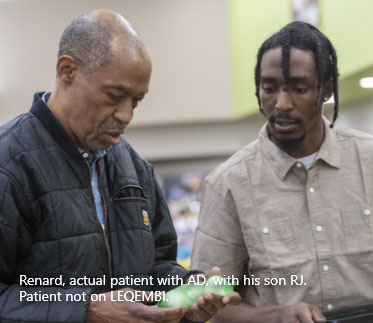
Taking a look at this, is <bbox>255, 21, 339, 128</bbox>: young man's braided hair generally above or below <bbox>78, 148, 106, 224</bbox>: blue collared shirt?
above

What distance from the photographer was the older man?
4.50 feet

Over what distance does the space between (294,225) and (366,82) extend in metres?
3.47

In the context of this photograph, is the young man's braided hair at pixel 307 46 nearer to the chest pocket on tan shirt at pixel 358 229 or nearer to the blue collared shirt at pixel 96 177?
the chest pocket on tan shirt at pixel 358 229

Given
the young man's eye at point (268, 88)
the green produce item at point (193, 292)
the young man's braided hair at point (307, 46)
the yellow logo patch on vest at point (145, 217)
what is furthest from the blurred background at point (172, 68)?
the green produce item at point (193, 292)

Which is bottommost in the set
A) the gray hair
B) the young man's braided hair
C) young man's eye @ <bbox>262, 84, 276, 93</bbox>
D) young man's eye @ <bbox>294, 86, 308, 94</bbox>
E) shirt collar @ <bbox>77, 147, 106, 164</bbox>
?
shirt collar @ <bbox>77, 147, 106, 164</bbox>

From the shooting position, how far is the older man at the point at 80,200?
4.50 ft

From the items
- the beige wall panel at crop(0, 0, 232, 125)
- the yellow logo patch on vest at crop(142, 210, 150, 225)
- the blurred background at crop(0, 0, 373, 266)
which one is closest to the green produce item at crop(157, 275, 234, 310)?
the yellow logo patch on vest at crop(142, 210, 150, 225)

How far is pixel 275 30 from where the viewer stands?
6332 mm

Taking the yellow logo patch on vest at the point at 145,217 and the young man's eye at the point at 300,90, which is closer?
the yellow logo patch on vest at the point at 145,217

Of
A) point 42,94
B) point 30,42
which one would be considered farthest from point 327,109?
point 42,94

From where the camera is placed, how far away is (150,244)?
1.64 m

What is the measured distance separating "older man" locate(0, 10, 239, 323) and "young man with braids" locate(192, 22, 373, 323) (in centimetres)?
33

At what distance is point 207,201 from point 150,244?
382 millimetres

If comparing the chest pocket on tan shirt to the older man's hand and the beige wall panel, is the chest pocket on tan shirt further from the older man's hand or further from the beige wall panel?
the beige wall panel
